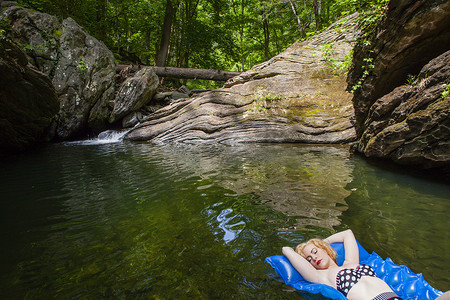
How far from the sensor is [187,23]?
20266mm

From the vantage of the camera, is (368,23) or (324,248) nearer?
(324,248)

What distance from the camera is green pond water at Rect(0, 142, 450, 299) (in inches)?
90.0


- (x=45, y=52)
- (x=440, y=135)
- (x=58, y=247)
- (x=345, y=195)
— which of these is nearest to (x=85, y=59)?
(x=45, y=52)

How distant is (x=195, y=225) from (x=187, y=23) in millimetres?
20758

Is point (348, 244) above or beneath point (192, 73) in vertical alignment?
beneath

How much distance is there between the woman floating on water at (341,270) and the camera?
210 cm

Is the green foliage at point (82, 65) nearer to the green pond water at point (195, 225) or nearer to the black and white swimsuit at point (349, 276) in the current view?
the green pond water at point (195, 225)

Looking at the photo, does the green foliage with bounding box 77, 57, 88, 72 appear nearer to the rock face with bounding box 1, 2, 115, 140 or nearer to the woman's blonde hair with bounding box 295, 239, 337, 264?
the rock face with bounding box 1, 2, 115, 140

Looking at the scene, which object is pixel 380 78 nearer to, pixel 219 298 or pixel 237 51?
pixel 219 298

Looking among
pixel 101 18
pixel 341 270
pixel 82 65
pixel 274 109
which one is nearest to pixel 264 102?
pixel 274 109

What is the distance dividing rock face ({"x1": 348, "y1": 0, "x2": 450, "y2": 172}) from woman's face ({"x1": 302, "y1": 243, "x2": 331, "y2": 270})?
3700 millimetres

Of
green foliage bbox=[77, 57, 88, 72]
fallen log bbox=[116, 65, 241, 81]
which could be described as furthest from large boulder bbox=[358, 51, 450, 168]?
green foliage bbox=[77, 57, 88, 72]

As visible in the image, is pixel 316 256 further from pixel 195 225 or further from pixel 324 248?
pixel 195 225

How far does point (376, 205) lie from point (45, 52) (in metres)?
15.7
